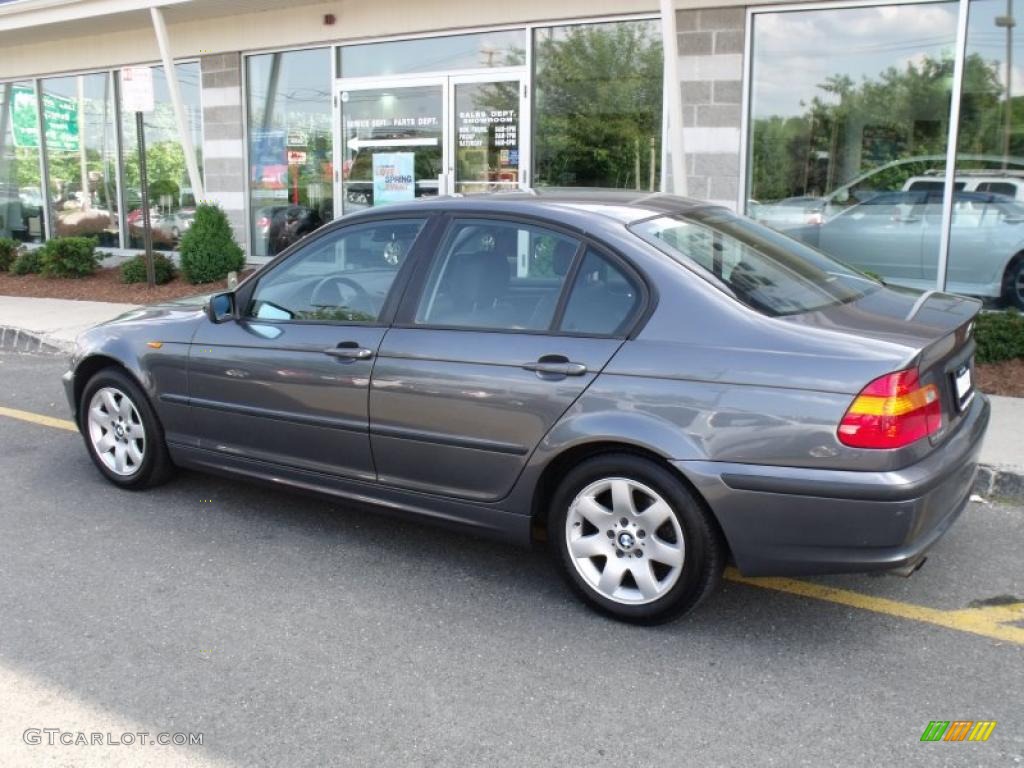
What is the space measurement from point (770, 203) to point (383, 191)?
4802 mm

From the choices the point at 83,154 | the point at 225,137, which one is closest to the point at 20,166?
the point at 83,154

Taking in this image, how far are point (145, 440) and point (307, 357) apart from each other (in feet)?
4.45

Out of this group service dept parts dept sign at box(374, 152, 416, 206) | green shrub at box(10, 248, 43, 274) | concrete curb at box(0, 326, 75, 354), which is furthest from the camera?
green shrub at box(10, 248, 43, 274)

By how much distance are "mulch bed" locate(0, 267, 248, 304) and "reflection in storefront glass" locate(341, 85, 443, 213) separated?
79.7 inches

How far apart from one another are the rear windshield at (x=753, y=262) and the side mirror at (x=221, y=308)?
211 cm

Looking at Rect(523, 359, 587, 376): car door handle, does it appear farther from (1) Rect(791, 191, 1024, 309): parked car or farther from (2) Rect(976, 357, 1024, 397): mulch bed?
(1) Rect(791, 191, 1024, 309): parked car

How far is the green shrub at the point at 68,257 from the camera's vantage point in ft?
43.0

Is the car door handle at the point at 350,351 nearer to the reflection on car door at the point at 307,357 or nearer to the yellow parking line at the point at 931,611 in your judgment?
the reflection on car door at the point at 307,357

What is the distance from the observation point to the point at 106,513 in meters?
4.88

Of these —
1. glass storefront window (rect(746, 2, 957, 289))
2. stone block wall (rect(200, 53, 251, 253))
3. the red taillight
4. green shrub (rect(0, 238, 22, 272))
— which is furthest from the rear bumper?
green shrub (rect(0, 238, 22, 272))

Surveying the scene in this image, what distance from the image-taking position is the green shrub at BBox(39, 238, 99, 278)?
13.1 meters

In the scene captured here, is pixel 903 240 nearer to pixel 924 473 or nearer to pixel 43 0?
pixel 924 473

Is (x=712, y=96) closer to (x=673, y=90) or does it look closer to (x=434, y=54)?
(x=673, y=90)

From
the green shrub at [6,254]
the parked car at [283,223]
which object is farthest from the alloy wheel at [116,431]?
the green shrub at [6,254]
